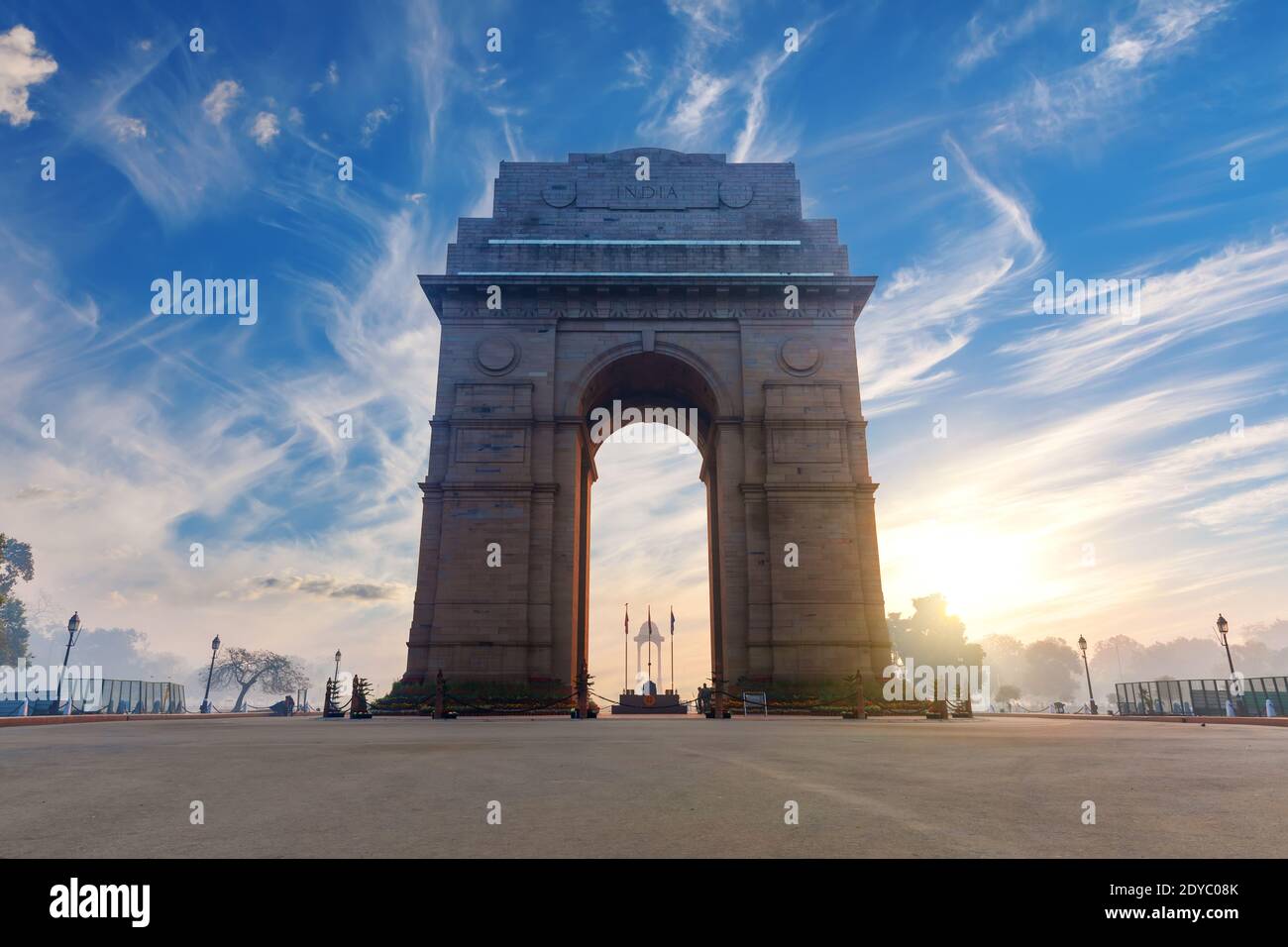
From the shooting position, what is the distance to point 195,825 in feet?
14.0

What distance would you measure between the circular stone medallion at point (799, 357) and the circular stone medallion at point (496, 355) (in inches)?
413

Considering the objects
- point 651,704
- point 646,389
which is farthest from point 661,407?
point 651,704

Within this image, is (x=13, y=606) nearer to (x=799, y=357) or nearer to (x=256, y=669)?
(x=256, y=669)

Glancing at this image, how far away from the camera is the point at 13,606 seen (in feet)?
258

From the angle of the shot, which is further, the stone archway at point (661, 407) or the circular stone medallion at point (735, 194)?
the circular stone medallion at point (735, 194)

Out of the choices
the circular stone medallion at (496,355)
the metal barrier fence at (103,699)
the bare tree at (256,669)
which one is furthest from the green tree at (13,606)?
the circular stone medallion at (496,355)

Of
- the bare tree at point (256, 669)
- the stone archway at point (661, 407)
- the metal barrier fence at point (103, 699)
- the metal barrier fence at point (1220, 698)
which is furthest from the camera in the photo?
the bare tree at point (256, 669)

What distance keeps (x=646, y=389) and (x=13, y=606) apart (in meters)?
81.0

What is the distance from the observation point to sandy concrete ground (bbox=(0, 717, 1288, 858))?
3.68 metres

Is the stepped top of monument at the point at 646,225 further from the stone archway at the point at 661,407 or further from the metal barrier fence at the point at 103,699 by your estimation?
the metal barrier fence at the point at 103,699

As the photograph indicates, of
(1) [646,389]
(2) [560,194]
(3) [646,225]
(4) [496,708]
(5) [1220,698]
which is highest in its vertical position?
(2) [560,194]

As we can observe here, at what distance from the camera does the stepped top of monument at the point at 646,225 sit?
101ft
